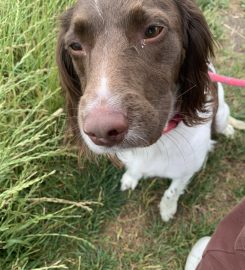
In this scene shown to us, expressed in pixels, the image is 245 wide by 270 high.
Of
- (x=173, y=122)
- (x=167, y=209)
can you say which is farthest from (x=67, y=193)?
(x=173, y=122)

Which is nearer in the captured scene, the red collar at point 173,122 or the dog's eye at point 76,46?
the dog's eye at point 76,46

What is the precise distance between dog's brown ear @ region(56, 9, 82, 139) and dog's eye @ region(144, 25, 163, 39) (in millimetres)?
473

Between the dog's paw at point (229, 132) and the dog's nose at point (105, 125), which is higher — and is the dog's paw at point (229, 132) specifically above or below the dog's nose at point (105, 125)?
below

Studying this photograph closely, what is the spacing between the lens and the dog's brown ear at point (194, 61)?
190 cm

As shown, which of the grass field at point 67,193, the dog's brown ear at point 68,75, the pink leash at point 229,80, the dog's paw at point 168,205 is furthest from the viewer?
the dog's paw at point 168,205

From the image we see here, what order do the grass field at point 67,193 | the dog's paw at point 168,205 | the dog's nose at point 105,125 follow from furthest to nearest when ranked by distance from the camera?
the dog's paw at point 168,205, the grass field at point 67,193, the dog's nose at point 105,125

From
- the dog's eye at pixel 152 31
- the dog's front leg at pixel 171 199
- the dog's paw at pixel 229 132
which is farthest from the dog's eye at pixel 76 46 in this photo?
the dog's paw at pixel 229 132

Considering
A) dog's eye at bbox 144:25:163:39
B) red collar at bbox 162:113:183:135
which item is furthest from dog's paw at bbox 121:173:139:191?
dog's eye at bbox 144:25:163:39

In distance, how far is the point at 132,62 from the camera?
5.47 ft

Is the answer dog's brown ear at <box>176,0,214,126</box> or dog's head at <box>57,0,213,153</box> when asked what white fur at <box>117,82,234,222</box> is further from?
dog's head at <box>57,0,213,153</box>

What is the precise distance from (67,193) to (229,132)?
120cm

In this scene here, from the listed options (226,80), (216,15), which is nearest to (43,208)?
(226,80)

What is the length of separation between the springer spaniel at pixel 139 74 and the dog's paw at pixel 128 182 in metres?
0.64

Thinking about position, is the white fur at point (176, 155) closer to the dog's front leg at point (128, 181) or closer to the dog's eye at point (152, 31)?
the dog's front leg at point (128, 181)
